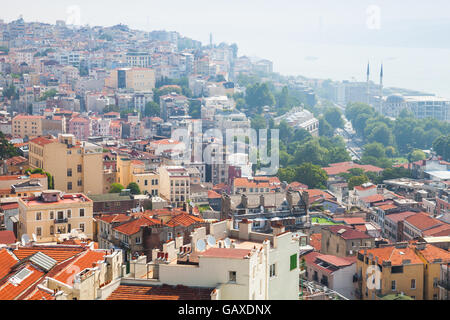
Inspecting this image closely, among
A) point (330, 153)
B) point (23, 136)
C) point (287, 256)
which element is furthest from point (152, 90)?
point (287, 256)

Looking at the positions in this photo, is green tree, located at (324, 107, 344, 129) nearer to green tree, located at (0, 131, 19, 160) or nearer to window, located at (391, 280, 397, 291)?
green tree, located at (0, 131, 19, 160)

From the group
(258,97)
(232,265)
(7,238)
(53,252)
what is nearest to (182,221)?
(7,238)

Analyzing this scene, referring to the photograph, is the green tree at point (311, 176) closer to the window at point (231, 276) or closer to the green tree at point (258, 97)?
the green tree at point (258, 97)

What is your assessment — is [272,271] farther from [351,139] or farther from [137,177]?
[351,139]

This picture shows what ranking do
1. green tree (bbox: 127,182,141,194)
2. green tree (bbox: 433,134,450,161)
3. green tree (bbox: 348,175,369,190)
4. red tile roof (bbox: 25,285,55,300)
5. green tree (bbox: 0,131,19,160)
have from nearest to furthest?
1. red tile roof (bbox: 25,285,55,300)
2. green tree (bbox: 127,182,141,194)
3. green tree (bbox: 0,131,19,160)
4. green tree (bbox: 348,175,369,190)
5. green tree (bbox: 433,134,450,161)

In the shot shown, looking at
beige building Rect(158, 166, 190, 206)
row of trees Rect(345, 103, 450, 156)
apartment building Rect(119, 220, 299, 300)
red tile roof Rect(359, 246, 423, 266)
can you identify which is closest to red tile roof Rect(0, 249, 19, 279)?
apartment building Rect(119, 220, 299, 300)

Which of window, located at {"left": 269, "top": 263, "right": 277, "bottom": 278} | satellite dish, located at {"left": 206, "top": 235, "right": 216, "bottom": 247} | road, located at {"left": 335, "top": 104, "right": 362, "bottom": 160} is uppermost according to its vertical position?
satellite dish, located at {"left": 206, "top": 235, "right": 216, "bottom": 247}

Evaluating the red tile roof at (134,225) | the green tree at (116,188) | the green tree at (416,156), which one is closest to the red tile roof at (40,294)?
the red tile roof at (134,225)
